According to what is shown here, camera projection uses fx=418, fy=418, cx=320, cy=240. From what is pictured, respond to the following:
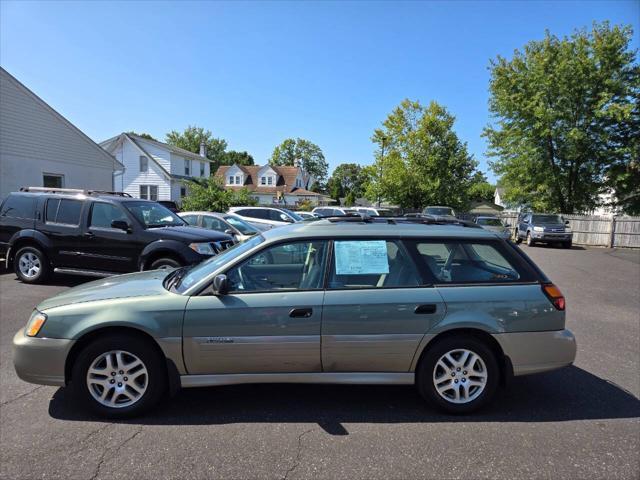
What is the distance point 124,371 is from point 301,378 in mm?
1406

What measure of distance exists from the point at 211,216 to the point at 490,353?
10.7 meters

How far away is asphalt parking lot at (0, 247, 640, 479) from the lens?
2768mm

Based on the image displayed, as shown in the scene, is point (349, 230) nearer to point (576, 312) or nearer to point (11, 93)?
point (576, 312)

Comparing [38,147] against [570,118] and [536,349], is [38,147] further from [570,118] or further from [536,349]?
[570,118]

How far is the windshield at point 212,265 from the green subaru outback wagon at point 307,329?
4 centimetres

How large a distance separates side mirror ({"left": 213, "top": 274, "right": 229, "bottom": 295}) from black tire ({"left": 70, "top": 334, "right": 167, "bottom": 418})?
0.70m

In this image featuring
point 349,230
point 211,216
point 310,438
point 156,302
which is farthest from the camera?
point 211,216

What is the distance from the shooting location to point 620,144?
2516cm

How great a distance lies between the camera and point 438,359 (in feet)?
11.2

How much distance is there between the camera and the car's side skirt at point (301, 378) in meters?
3.34

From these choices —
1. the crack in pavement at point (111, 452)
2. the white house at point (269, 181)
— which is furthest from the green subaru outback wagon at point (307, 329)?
the white house at point (269, 181)

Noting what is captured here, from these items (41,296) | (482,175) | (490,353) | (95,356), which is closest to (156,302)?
(95,356)

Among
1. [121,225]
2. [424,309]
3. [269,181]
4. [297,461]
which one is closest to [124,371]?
[297,461]

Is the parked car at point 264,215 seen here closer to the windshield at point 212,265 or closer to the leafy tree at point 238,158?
the windshield at point 212,265
